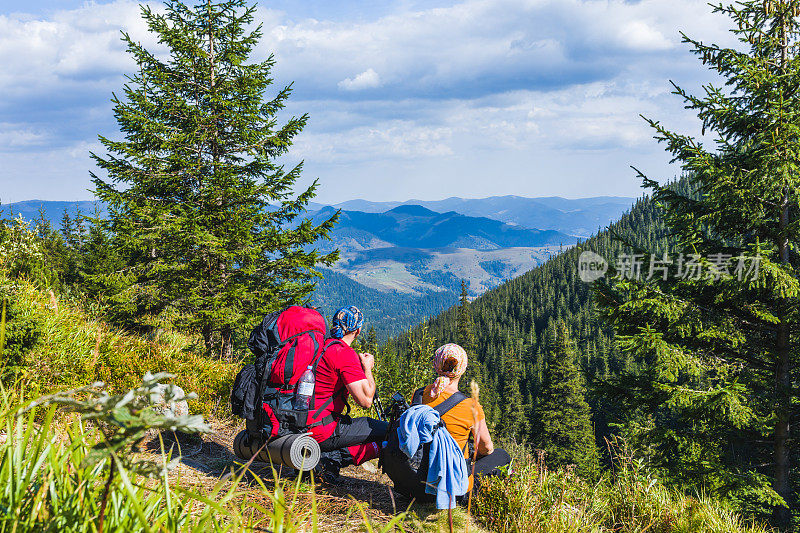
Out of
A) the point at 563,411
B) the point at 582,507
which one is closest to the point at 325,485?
the point at 582,507

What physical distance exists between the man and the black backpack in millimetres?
437

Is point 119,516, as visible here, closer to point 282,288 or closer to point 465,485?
point 465,485

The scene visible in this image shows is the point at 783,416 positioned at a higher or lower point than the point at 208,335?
lower

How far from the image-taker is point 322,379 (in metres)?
4.13

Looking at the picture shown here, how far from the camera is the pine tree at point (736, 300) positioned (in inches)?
320

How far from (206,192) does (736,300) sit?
1276 cm

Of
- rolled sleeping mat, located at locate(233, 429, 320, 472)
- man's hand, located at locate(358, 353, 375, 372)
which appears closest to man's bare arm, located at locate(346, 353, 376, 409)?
man's hand, located at locate(358, 353, 375, 372)

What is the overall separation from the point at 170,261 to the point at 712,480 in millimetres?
13703

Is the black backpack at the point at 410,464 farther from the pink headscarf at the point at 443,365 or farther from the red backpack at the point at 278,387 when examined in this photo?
the red backpack at the point at 278,387

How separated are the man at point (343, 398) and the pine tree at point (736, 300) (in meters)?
6.26

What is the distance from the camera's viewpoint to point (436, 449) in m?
3.35

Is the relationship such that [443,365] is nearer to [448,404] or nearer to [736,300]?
[448,404]

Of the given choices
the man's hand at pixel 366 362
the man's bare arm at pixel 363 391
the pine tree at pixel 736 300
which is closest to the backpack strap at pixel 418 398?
the man's bare arm at pixel 363 391

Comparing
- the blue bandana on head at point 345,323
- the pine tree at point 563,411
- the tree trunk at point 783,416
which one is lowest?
the pine tree at point 563,411
